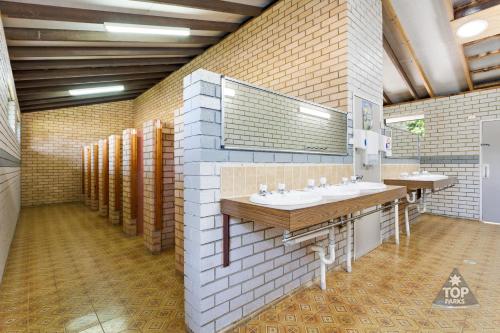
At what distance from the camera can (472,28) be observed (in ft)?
11.8

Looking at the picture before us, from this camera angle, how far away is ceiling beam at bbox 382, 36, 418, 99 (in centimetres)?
456

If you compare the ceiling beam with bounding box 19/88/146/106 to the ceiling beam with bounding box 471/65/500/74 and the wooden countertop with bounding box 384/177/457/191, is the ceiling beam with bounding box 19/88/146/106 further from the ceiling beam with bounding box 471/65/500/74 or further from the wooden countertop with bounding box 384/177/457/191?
the ceiling beam with bounding box 471/65/500/74

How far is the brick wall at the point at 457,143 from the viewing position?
521 centimetres

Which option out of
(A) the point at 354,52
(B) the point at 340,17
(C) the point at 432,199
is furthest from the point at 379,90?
(C) the point at 432,199

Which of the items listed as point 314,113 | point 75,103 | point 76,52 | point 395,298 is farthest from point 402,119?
point 75,103

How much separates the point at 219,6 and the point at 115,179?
3.50 meters

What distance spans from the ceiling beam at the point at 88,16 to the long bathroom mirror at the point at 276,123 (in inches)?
93.4

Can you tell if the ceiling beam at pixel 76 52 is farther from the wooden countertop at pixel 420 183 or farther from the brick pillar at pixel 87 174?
the wooden countertop at pixel 420 183

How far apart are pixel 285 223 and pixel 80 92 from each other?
6.82 metres

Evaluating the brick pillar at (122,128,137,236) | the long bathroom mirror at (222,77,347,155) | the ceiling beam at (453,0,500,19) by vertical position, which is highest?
the ceiling beam at (453,0,500,19)

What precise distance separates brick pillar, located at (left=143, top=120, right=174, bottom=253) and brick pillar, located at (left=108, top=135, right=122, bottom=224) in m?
1.64

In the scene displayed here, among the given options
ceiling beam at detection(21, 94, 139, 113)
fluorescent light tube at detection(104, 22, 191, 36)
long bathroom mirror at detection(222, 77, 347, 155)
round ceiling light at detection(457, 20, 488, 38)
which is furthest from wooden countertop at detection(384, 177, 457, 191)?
ceiling beam at detection(21, 94, 139, 113)

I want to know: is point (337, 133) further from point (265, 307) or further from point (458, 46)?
point (458, 46)

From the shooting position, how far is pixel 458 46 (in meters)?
4.17
